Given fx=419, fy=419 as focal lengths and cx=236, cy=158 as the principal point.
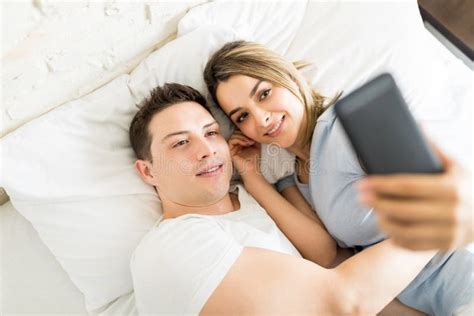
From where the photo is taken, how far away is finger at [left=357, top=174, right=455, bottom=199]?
0.48 meters

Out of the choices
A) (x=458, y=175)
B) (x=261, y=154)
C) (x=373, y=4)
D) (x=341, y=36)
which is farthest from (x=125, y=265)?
(x=373, y=4)

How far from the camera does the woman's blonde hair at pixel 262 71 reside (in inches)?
44.4

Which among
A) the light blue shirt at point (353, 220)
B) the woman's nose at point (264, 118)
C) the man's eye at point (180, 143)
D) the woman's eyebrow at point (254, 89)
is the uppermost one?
the woman's eyebrow at point (254, 89)

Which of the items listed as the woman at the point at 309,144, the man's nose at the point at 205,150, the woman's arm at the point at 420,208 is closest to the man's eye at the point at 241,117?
the woman at the point at 309,144

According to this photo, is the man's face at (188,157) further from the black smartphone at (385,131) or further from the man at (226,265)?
the black smartphone at (385,131)

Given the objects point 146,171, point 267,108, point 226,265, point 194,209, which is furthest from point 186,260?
point 267,108

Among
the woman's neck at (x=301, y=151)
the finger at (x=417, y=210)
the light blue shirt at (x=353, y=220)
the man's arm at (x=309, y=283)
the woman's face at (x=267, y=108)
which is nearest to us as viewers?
the finger at (x=417, y=210)

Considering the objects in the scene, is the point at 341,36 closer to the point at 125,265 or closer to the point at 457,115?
the point at 457,115

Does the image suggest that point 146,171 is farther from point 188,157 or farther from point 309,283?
point 309,283

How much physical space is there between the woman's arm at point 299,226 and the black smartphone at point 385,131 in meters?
0.54

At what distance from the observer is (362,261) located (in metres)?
0.92

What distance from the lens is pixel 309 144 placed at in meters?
1.20

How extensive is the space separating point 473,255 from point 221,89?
75cm

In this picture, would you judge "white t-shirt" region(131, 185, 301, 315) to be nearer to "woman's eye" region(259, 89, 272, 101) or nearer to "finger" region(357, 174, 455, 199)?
"woman's eye" region(259, 89, 272, 101)
